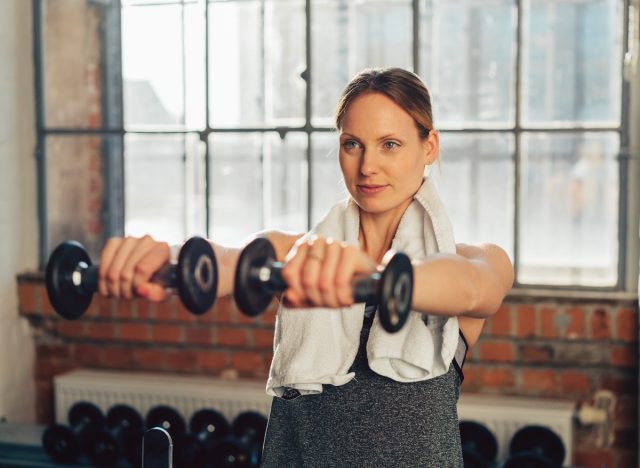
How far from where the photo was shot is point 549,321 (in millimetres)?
2621

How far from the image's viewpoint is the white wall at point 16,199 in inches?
119

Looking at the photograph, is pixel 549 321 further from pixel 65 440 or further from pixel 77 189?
pixel 77 189

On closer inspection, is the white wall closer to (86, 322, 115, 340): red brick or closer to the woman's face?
(86, 322, 115, 340): red brick

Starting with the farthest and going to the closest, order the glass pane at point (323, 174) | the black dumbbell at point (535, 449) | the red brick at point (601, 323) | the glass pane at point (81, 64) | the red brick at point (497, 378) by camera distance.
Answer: the glass pane at point (81, 64) < the glass pane at point (323, 174) < the red brick at point (497, 378) < the red brick at point (601, 323) < the black dumbbell at point (535, 449)

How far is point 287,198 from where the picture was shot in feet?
9.48

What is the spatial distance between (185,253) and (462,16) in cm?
186

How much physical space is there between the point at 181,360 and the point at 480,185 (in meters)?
1.08

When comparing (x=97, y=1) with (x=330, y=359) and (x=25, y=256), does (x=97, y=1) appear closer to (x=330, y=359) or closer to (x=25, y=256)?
(x=25, y=256)

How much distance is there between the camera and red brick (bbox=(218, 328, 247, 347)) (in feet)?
9.52

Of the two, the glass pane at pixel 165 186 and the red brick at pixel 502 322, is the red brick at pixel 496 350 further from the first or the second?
the glass pane at pixel 165 186

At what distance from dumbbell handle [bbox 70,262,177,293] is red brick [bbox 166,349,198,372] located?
1.89 metres

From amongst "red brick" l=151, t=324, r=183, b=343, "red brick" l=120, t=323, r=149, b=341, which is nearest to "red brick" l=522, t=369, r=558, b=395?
"red brick" l=151, t=324, r=183, b=343

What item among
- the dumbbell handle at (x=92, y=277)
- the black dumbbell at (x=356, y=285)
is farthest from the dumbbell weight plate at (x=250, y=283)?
the dumbbell handle at (x=92, y=277)

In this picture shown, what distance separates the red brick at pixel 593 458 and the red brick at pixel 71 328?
5.13ft
